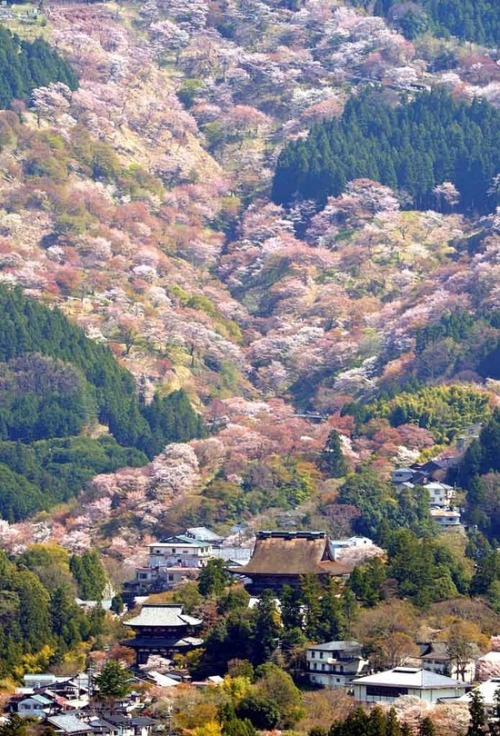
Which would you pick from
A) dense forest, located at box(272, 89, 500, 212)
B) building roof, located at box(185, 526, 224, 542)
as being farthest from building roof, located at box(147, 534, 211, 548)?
dense forest, located at box(272, 89, 500, 212)

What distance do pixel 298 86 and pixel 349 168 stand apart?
53.8 feet

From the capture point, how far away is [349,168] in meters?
158

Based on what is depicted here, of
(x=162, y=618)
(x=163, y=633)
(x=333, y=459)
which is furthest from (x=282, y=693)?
(x=333, y=459)

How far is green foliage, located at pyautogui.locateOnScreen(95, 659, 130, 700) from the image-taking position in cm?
8900

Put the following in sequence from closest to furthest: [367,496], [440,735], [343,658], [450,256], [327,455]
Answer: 1. [440,735]
2. [343,658]
3. [367,496]
4. [327,455]
5. [450,256]

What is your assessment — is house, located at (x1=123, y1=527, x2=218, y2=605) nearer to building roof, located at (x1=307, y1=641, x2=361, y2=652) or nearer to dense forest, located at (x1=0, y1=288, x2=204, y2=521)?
dense forest, located at (x1=0, y1=288, x2=204, y2=521)

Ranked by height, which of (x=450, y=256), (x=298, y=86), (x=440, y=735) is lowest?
(x=440, y=735)

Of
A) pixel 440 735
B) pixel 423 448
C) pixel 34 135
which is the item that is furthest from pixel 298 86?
pixel 440 735

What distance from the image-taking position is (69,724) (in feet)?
283

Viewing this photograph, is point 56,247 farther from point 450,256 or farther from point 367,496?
point 367,496

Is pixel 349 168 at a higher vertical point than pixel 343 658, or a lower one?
higher

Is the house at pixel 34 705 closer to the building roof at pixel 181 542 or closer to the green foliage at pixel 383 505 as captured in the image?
the building roof at pixel 181 542

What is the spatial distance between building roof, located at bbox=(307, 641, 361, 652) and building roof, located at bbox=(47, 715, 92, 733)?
8934 millimetres

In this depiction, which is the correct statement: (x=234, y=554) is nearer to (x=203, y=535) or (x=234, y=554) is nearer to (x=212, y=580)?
(x=203, y=535)
